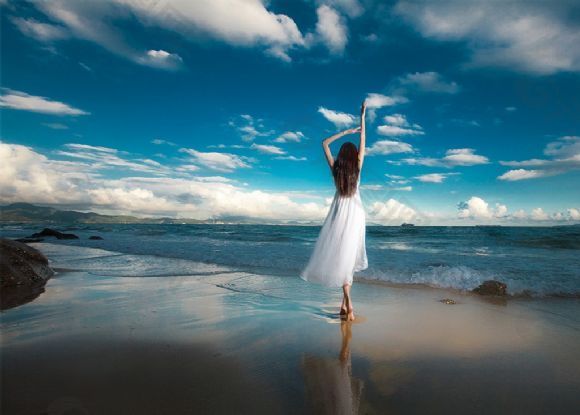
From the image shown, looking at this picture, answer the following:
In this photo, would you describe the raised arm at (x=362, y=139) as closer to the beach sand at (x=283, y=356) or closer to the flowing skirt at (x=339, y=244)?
the flowing skirt at (x=339, y=244)

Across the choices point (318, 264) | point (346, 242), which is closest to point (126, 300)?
point (318, 264)

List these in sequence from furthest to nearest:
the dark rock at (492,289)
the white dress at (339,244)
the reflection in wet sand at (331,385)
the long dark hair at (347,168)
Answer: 1. the dark rock at (492,289)
2. the white dress at (339,244)
3. the long dark hair at (347,168)
4. the reflection in wet sand at (331,385)

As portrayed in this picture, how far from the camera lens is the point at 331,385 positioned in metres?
2.80

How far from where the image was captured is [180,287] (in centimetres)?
707

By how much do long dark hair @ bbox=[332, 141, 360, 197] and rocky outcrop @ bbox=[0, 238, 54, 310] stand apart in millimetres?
5410

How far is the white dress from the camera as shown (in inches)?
189

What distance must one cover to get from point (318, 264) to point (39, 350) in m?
3.40

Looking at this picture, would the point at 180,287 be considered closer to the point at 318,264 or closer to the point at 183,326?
the point at 183,326

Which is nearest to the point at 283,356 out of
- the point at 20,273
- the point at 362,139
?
the point at 362,139

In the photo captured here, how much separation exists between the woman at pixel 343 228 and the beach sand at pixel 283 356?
1.97ft

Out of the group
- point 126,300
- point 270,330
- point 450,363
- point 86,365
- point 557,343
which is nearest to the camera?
point 86,365

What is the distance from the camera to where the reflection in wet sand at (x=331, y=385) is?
245 centimetres

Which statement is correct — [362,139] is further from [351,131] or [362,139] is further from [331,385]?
[331,385]

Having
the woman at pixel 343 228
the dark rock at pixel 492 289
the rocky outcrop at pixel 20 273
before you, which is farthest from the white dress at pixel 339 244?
the rocky outcrop at pixel 20 273
